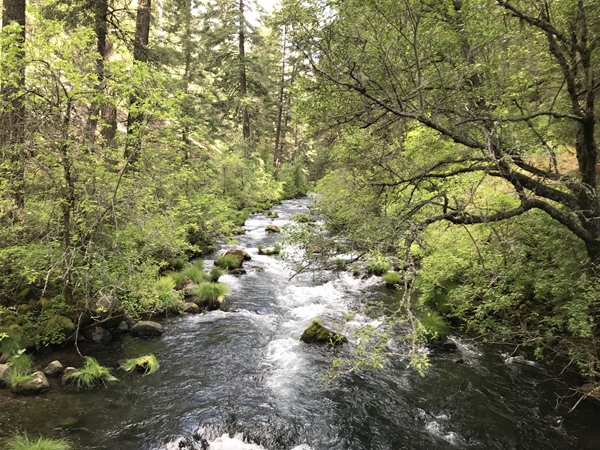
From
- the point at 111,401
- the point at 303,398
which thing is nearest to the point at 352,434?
the point at 303,398

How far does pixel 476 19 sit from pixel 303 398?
7003 mm

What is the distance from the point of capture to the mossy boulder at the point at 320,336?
340 inches

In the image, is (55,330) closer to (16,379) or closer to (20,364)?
(20,364)

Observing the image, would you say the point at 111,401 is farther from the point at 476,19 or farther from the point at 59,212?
the point at 476,19

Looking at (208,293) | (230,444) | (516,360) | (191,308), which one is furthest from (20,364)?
(516,360)

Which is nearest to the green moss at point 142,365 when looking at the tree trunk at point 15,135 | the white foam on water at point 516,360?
the tree trunk at point 15,135

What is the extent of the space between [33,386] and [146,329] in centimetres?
272

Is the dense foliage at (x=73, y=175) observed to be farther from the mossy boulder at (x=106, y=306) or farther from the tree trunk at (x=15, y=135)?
the mossy boulder at (x=106, y=306)

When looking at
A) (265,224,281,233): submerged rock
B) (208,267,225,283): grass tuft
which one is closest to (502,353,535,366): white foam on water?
(208,267,225,283): grass tuft

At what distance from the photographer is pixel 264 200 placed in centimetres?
3109

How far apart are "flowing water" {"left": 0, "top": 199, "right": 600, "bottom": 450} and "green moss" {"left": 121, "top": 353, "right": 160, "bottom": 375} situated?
185mm

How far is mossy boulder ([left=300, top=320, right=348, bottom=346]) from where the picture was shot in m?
8.62

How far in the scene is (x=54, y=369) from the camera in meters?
6.63

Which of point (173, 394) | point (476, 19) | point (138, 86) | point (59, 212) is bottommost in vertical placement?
point (173, 394)
